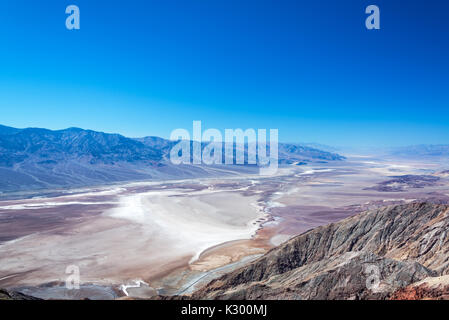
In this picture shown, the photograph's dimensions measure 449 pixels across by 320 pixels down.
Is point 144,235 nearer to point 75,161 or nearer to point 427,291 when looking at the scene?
point 427,291

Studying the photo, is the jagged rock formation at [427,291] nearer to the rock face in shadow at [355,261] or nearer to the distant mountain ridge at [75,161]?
the rock face in shadow at [355,261]

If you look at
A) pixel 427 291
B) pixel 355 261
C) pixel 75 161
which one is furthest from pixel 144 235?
pixel 75 161

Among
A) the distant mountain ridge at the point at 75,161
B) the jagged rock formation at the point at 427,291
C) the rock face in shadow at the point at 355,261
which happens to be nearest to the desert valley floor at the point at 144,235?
the rock face in shadow at the point at 355,261

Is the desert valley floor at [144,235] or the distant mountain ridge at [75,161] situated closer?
the desert valley floor at [144,235]

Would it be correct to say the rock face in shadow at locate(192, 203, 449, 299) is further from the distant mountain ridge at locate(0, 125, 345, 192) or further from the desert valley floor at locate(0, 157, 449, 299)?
the distant mountain ridge at locate(0, 125, 345, 192)

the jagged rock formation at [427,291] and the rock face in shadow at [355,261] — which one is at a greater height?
the jagged rock formation at [427,291]
